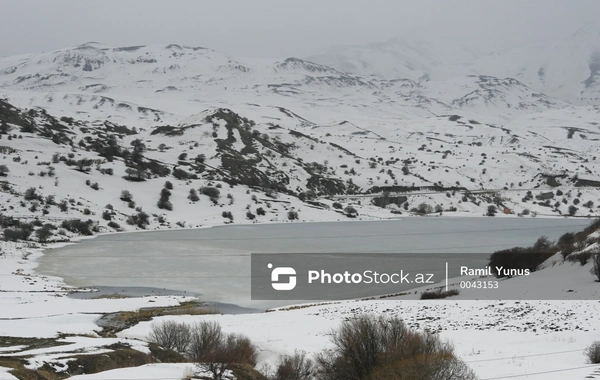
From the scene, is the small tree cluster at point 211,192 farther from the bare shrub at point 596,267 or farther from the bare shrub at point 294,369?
the bare shrub at point 294,369

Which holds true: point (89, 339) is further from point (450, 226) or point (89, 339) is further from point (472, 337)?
point (450, 226)

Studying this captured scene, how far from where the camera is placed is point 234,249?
51062 mm

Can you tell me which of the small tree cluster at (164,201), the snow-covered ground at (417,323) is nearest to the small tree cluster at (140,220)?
the small tree cluster at (164,201)

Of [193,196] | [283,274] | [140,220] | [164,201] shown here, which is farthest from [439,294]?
[193,196]

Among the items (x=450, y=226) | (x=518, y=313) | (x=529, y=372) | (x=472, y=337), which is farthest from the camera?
(x=450, y=226)

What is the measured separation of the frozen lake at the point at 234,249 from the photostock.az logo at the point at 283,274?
198cm

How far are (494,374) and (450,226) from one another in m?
66.6

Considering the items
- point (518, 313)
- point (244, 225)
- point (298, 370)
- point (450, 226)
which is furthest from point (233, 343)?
point (450, 226)

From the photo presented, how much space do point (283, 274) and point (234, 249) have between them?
465 inches

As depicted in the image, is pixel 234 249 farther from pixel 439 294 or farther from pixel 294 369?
pixel 294 369

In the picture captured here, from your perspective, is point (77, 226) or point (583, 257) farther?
point (77, 226)

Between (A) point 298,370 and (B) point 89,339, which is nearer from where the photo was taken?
(A) point 298,370

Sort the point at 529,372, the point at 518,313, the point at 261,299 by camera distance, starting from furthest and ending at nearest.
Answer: the point at 261,299, the point at 518,313, the point at 529,372

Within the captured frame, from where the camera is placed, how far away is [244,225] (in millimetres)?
74500
